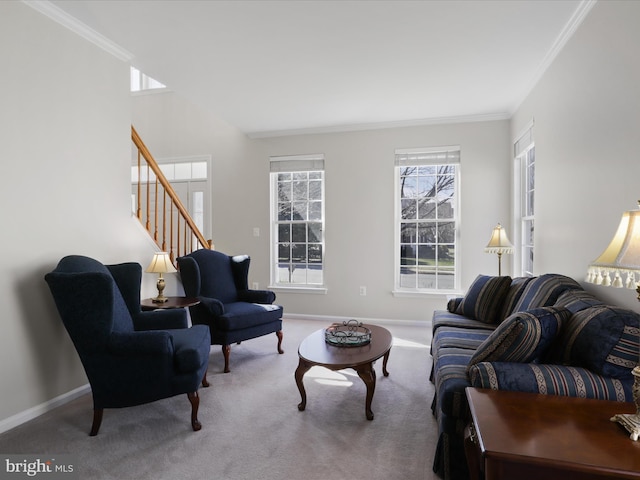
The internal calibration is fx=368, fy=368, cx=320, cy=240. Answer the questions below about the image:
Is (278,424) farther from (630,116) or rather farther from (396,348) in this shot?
(630,116)

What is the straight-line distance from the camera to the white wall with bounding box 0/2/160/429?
2.34 meters

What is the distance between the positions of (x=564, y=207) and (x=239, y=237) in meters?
4.12

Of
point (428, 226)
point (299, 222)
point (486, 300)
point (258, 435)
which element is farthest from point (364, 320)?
point (258, 435)

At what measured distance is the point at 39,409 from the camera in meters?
2.48

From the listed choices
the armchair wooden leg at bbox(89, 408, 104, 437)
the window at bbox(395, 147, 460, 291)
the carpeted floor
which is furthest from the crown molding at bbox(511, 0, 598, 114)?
the armchair wooden leg at bbox(89, 408, 104, 437)

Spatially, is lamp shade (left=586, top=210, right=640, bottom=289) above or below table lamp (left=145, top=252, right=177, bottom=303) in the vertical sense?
above

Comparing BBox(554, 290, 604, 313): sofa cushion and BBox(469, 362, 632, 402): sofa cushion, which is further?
BBox(554, 290, 604, 313): sofa cushion

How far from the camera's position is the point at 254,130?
531 centimetres

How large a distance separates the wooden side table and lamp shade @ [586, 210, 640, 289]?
281 cm

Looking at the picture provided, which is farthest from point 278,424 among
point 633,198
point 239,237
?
point 239,237

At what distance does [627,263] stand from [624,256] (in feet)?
0.09

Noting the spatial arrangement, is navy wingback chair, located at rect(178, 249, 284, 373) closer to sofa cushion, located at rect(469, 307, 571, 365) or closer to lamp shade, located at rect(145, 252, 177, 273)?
lamp shade, located at rect(145, 252, 177, 273)

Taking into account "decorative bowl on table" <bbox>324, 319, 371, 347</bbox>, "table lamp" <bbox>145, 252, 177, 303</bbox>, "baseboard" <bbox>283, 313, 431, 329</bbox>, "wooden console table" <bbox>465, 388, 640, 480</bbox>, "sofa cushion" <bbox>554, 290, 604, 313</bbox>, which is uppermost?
"table lamp" <bbox>145, 252, 177, 303</bbox>

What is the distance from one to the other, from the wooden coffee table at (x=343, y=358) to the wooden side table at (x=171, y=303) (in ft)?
3.75
